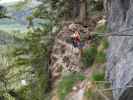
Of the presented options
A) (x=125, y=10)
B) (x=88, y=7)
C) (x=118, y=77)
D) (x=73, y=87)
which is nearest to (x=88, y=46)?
(x=73, y=87)

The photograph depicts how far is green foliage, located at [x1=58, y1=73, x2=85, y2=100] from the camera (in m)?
12.5

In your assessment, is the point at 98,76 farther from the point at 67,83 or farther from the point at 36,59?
the point at 36,59

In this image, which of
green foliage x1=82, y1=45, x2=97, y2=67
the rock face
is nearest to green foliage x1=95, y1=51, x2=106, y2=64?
green foliage x1=82, y1=45, x2=97, y2=67

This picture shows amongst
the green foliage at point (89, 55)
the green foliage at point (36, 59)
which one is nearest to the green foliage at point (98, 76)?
the green foliage at point (89, 55)

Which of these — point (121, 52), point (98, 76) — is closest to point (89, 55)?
point (98, 76)

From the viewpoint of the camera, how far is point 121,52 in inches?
341

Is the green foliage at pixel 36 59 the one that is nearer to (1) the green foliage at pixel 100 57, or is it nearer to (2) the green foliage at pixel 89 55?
(2) the green foliage at pixel 89 55

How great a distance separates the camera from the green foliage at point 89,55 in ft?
43.6

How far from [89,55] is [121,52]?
470 cm

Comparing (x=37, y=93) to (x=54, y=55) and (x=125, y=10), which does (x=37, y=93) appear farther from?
(x=125, y=10)

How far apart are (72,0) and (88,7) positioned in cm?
78

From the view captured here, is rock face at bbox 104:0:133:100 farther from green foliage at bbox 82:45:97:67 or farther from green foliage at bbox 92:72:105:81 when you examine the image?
green foliage at bbox 82:45:97:67

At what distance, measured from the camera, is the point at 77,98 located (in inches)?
456

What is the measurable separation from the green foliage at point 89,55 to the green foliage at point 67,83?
732 millimetres
